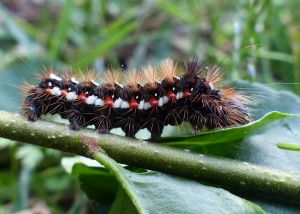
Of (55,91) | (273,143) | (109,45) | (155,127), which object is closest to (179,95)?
(155,127)

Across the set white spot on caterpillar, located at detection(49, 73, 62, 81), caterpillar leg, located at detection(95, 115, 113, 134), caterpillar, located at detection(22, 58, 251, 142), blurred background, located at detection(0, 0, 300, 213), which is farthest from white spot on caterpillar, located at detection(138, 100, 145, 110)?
blurred background, located at detection(0, 0, 300, 213)

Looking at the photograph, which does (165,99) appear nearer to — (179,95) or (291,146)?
(179,95)

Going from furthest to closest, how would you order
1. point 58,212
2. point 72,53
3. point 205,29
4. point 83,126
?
point 205,29, point 72,53, point 58,212, point 83,126

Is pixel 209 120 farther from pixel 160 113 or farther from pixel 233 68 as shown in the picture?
pixel 233 68

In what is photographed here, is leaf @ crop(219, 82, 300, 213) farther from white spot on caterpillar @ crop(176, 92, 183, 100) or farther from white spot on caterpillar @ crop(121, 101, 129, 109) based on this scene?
white spot on caterpillar @ crop(121, 101, 129, 109)

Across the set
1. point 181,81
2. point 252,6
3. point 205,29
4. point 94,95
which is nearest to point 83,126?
point 94,95
